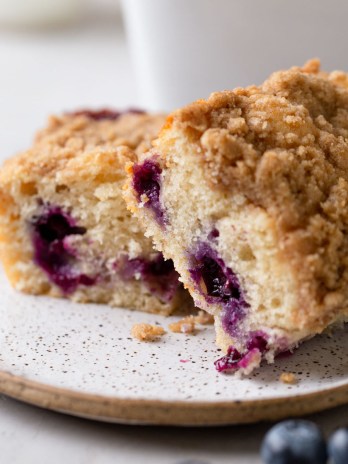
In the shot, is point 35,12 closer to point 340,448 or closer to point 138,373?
point 138,373

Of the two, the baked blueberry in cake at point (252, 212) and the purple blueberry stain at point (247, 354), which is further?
the purple blueberry stain at point (247, 354)

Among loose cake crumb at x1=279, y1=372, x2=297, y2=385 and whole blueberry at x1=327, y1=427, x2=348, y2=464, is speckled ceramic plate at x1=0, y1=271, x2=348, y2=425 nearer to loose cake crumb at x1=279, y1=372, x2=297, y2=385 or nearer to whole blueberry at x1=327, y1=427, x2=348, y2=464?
loose cake crumb at x1=279, y1=372, x2=297, y2=385

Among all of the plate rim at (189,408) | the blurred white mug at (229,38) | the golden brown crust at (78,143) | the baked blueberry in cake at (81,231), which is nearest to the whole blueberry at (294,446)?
the plate rim at (189,408)

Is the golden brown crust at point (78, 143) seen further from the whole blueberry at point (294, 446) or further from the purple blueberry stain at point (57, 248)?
the whole blueberry at point (294, 446)

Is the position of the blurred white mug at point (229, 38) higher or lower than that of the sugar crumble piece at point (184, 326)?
higher

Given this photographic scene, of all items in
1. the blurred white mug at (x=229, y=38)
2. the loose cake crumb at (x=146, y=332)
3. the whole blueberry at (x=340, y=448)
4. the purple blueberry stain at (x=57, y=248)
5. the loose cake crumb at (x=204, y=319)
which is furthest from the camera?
the blurred white mug at (x=229, y=38)

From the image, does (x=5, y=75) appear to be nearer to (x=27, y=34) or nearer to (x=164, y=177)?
(x=27, y=34)

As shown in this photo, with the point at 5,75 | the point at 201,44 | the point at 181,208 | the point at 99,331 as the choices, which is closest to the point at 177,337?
the point at 99,331
